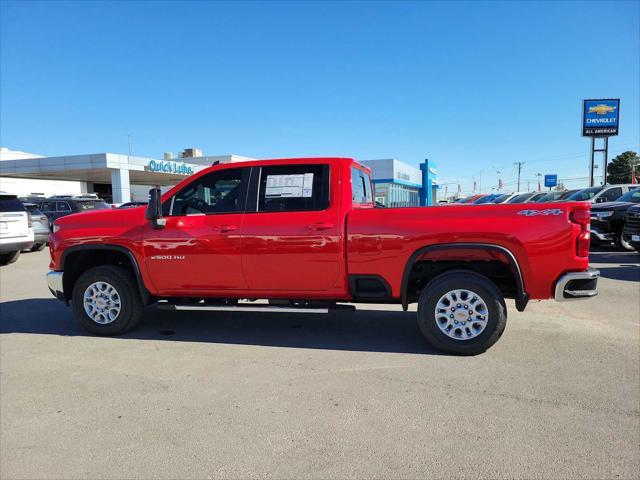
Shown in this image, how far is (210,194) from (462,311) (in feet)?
9.83

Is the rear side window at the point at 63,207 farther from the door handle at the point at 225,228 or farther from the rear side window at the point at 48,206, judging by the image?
the door handle at the point at 225,228

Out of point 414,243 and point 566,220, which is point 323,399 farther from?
point 566,220

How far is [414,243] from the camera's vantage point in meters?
4.54

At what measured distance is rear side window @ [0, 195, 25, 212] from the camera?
36.2 feet

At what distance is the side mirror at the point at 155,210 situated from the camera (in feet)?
16.2

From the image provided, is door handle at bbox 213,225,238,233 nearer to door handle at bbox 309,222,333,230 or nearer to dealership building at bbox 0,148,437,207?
door handle at bbox 309,222,333,230

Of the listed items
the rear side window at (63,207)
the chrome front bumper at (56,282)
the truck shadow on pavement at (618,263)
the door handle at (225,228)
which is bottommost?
the truck shadow on pavement at (618,263)

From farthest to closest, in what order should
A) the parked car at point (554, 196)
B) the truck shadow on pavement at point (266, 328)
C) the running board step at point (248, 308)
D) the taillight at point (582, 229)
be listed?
the parked car at point (554, 196), the truck shadow on pavement at point (266, 328), the running board step at point (248, 308), the taillight at point (582, 229)

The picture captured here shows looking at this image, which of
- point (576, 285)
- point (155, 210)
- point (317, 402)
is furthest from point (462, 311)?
point (155, 210)

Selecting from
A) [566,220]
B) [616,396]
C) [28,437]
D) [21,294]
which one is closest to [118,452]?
[28,437]

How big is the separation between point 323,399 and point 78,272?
3725 mm

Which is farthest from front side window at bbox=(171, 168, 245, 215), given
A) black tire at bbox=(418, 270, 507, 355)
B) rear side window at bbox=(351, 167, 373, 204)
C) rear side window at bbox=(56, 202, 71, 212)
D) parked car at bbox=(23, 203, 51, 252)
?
rear side window at bbox=(56, 202, 71, 212)

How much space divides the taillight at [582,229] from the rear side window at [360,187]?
215 centimetres

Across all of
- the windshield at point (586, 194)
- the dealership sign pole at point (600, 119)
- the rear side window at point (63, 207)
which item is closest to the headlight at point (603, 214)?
the windshield at point (586, 194)
